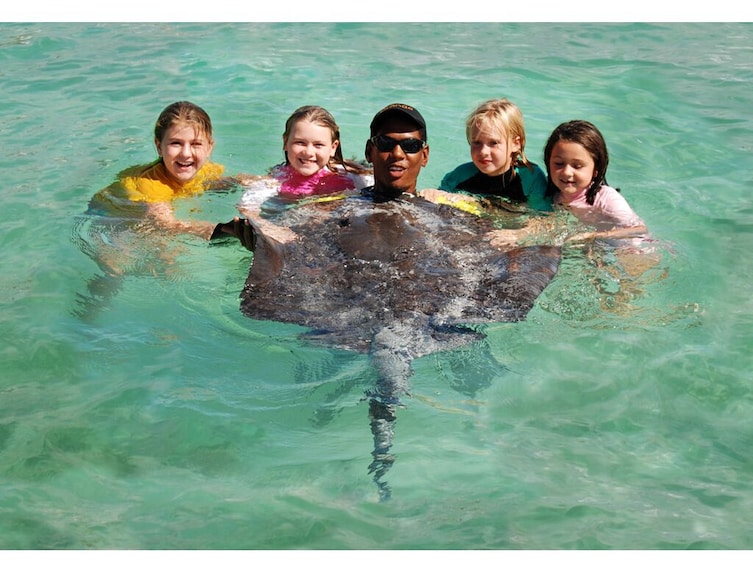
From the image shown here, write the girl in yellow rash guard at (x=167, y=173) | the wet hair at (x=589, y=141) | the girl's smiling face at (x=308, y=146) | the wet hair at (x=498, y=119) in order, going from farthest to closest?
the girl's smiling face at (x=308, y=146)
the girl in yellow rash guard at (x=167, y=173)
the wet hair at (x=498, y=119)
the wet hair at (x=589, y=141)

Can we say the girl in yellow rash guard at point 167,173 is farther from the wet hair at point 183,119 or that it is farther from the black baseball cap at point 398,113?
the black baseball cap at point 398,113

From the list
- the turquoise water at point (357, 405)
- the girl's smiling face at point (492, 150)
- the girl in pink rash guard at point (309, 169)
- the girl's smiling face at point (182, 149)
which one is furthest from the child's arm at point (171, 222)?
the girl's smiling face at point (492, 150)

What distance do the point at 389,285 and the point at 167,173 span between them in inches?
107

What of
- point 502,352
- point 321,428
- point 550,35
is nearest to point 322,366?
point 321,428

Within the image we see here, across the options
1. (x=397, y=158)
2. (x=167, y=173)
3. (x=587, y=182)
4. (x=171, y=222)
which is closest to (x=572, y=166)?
(x=587, y=182)

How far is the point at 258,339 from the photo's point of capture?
5.19m

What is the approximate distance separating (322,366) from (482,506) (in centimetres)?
137

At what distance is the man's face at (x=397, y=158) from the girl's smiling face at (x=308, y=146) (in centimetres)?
75

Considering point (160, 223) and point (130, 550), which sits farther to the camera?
point (160, 223)

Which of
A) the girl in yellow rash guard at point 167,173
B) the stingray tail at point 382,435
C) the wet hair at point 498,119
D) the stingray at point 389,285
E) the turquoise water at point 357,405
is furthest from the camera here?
the girl in yellow rash guard at point 167,173

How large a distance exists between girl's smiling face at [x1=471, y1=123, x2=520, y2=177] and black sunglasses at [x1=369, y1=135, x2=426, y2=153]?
2.40 feet

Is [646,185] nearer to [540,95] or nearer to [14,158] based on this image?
[540,95]

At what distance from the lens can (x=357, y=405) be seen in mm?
4637

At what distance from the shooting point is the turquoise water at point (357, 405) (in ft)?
12.7
